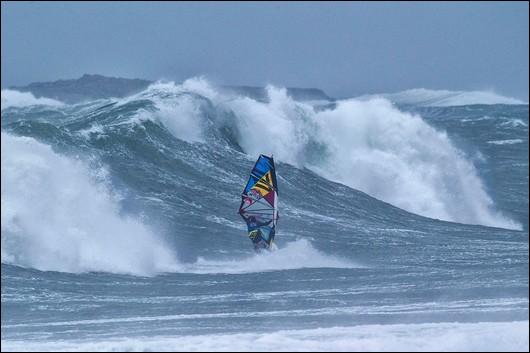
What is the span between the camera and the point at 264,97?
26.4 metres

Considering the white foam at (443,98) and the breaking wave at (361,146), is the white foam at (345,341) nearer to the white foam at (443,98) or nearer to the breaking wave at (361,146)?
the breaking wave at (361,146)

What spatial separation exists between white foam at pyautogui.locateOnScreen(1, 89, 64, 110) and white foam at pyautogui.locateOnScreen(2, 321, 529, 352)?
90.9ft

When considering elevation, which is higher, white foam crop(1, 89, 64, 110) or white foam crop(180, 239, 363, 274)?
white foam crop(1, 89, 64, 110)

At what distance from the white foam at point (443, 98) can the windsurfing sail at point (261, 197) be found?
28.4 meters

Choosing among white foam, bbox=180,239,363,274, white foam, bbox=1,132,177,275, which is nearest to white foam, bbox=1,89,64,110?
white foam, bbox=1,132,177,275

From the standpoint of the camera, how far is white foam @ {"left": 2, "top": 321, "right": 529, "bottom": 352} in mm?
7961

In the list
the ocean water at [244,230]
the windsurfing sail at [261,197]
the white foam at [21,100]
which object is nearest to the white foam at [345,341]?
the ocean water at [244,230]

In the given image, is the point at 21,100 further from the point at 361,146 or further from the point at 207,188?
the point at 207,188

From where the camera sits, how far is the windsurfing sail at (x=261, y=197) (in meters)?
14.6

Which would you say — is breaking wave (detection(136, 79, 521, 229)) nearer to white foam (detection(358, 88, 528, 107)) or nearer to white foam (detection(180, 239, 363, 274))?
white foam (detection(180, 239, 363, 274))

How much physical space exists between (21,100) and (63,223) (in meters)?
23.6

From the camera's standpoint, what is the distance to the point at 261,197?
48.2 ft

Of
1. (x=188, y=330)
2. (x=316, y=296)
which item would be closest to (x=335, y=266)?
(x=316, y=296)

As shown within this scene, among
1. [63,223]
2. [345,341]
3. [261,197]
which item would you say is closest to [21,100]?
[63,223]
